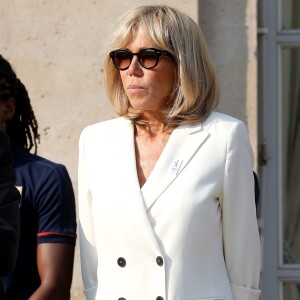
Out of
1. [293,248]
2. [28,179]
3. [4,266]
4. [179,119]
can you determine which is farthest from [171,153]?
[293,248]

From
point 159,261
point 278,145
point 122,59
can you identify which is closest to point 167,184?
point 159,261

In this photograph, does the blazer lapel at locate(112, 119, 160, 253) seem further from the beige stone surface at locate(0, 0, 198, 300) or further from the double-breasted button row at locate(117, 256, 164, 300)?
the beige stone surface at locate(0, 0, 198, 300)

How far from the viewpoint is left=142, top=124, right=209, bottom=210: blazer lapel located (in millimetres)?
4023

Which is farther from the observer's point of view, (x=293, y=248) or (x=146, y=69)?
(x=293, y=248)

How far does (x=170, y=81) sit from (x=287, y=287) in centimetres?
221

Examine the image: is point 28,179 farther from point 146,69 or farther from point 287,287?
point 287,287

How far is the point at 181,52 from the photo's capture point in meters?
4.09

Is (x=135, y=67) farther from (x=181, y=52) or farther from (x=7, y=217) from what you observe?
(x=7, y=217)

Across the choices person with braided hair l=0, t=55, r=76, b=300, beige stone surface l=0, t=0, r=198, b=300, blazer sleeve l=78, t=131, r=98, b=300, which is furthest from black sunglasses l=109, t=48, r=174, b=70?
beige stone surface l=0, t=0, r=198, b=300

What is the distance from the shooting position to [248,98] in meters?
5.80

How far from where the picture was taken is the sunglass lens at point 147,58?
408cm

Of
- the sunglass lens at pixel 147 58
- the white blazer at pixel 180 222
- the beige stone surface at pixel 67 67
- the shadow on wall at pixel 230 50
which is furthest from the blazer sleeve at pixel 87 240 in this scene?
the shadow on wall at pixel 230 50

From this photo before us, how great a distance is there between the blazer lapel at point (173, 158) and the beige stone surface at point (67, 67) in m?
Result: 1.68

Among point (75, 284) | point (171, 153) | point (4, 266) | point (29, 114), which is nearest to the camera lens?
point (4, 266)
